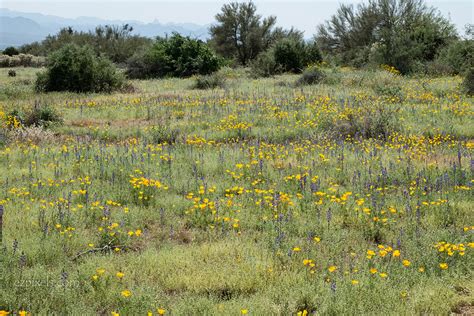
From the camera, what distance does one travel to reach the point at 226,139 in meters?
11.1

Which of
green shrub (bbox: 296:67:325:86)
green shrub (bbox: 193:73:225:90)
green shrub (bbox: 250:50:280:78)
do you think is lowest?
green shrub (bbox: 193:73:225:90)

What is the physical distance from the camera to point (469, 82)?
685 inches

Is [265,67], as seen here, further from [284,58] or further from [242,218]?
[242,218]

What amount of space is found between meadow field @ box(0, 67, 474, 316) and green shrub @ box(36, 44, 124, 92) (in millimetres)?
9105

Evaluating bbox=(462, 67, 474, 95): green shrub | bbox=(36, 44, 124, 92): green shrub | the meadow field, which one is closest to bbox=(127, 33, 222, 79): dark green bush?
bbox=(36, 44, 124, 92): green shrub

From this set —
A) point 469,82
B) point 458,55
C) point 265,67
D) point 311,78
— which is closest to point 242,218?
point 469,82

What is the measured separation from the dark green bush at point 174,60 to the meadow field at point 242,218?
17693mm

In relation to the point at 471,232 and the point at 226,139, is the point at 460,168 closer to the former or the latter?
the point at 471,232

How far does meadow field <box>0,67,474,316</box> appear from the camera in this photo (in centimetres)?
421

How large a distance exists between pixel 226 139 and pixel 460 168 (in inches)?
209

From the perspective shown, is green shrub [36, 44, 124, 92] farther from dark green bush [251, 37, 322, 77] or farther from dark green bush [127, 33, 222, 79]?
dark green bush [251, 37, 322, 77]

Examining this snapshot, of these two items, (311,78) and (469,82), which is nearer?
(469,82)

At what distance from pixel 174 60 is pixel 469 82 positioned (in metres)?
18.4

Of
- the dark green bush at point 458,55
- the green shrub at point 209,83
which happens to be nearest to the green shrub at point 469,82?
the dark green bush at point 458,55
